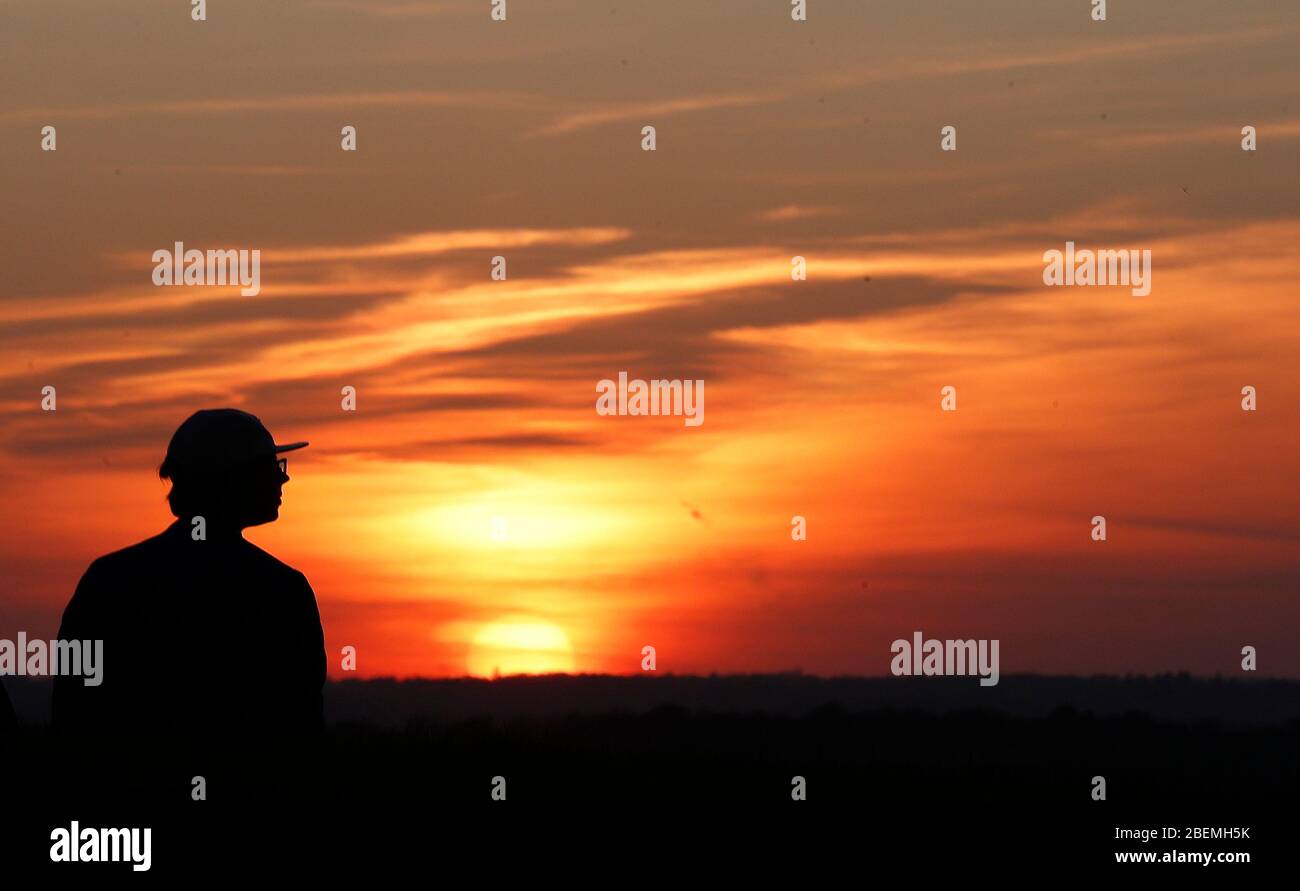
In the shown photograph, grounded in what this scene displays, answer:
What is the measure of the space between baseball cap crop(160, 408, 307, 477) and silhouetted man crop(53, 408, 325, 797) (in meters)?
0.36

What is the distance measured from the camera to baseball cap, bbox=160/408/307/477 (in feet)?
24.2

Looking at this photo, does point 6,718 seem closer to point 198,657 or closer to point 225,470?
point 198,657

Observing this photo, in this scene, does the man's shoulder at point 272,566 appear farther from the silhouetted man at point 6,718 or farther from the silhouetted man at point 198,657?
the silhouetted man at point 6,718

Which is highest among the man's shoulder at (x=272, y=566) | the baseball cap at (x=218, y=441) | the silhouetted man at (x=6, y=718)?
the baseball cap at (x=218, y=441)

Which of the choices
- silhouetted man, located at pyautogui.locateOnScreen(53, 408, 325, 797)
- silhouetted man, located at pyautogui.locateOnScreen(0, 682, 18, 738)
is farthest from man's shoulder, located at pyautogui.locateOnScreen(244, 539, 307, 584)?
silhouetted man, located at pyautogui.locateOnScreen(0, 682, 18, 738)

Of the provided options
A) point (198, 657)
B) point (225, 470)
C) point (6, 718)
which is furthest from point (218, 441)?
point (6, 718)

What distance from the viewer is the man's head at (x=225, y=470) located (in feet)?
24.2

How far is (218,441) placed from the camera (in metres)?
7.40

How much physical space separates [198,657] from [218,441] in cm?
88

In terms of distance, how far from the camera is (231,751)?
23.5ft

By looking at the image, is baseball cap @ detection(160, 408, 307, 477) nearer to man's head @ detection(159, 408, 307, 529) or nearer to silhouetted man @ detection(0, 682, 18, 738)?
man's head @ detection(159, 408, 307, 529)

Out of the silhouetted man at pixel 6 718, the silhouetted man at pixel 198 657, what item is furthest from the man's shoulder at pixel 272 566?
the silhouetted man at pixel 6 718

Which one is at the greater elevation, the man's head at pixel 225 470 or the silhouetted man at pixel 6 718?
the man's head at pixel 225 470
